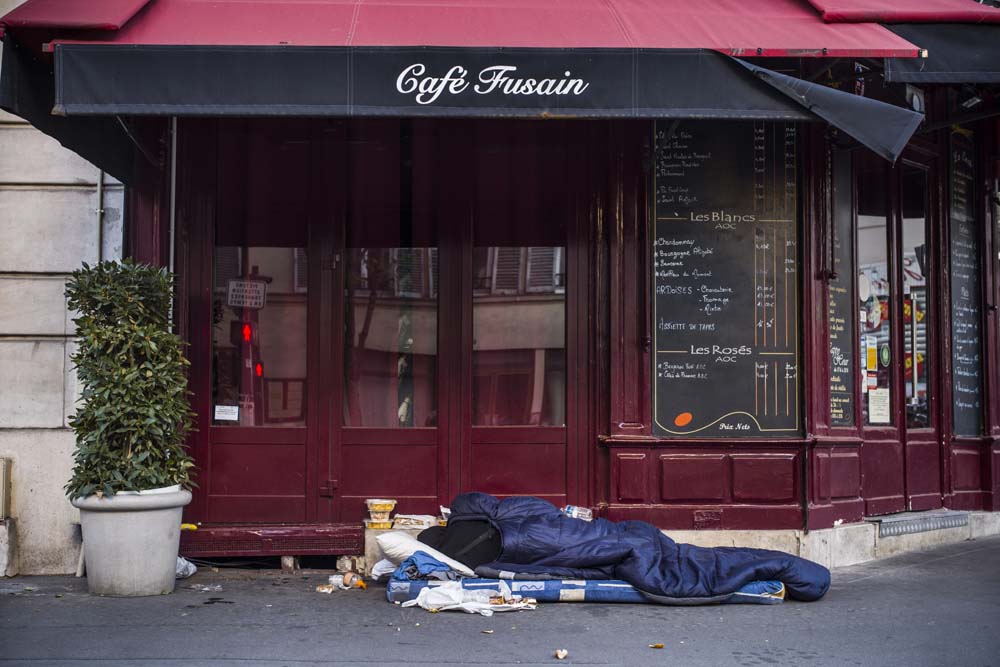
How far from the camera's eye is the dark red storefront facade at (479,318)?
7.63m

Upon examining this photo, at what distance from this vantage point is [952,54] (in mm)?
6730

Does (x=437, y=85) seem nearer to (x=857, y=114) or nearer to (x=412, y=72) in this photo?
(x=412, y=72)

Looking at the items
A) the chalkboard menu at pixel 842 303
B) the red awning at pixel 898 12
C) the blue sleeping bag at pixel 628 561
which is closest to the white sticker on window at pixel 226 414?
the blue sleeping bag at pixel 628 561

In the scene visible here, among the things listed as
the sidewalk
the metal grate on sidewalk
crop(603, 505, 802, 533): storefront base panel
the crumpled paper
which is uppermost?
crop(603, 505, 802, 533): storefront base panel

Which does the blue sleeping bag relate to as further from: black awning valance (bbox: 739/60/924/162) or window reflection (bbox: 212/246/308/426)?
black awning valance (bbox: 739/60/924/162)

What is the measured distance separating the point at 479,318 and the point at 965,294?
4450mm

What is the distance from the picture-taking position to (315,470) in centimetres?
762

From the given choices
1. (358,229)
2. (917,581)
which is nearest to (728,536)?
(917,581)

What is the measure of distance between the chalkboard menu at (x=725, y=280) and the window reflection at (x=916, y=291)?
5.98 ft

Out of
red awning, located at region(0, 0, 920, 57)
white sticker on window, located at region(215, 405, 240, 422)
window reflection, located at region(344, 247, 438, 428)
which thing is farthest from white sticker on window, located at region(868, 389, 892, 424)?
white sticker on window, located at region(215, 405, 240, 422)

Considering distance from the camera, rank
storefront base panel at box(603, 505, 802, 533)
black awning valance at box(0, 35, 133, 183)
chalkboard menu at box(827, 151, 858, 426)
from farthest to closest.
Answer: chalkboard menu at box(827, 151, 858, 426) < storefront base panel at box(603, 505, 802, 533) < black awning valance at box(0, 35, 133, 183)

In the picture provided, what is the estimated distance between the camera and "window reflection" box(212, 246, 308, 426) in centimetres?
769

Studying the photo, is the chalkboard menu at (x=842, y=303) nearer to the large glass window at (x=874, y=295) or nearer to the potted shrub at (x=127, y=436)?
the large glass window at (x=874, y=295)

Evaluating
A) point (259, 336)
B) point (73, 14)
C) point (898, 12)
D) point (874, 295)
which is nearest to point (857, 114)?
point (898, 12)
